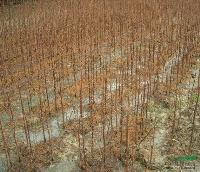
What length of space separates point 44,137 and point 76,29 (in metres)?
4.22

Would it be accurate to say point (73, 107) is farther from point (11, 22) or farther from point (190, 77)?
point (11, 22)

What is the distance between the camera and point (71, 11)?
408 inches

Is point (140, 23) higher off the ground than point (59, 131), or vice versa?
point (140, 23)

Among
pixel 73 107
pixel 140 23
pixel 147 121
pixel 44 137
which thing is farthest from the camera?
pixel 140 23

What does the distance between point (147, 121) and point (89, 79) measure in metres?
1.72

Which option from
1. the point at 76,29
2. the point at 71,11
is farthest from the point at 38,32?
the point at 71,11

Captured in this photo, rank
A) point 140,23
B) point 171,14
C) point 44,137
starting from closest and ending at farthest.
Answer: point 44,137
point 140,23
point 171,14

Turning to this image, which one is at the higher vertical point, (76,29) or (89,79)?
(76,29)

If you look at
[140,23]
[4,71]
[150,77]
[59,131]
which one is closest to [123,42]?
[140,23]

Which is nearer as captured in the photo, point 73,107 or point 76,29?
point 73,107

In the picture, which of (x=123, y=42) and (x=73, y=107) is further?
(x=123, y=42)

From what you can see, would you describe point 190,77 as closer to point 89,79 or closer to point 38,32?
point 89,79

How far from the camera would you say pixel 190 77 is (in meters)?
7.56

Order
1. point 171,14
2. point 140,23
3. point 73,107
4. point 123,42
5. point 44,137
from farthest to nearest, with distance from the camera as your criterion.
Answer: point 171,14 → point 140,23 → point 123,42 → point 73,107 → point 44,137
